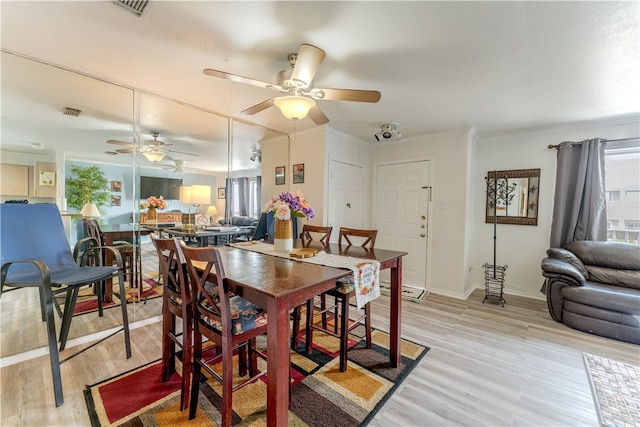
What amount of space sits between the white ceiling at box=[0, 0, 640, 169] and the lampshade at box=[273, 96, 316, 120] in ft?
1.12

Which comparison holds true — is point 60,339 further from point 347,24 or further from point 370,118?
point 370,118

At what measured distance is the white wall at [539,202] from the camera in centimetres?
351

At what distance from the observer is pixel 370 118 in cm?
327

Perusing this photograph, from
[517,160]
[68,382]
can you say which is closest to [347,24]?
[68,382]

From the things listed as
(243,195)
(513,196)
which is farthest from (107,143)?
(513,196)

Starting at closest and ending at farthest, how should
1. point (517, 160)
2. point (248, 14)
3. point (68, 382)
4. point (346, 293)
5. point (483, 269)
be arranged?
1. point (248, 14)
2. point (68, 382)
3. point (346, 293)
4. point (517, 160)
5. point (483, 269)

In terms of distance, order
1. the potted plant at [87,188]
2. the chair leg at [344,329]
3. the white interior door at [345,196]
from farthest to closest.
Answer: the white interior door at [345,196]
the potted plant at [87,188]
the chair leg at [344,329]

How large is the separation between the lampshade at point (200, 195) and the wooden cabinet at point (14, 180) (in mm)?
1299

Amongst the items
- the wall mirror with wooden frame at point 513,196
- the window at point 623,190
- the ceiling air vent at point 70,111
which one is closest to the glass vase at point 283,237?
the ceiling air vent at point 70,111

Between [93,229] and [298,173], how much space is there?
246 cm

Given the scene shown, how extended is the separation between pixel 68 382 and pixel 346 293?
6.49 feet

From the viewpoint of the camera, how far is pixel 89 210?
252cm

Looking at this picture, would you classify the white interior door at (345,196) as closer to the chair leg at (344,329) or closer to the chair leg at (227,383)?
the chair leg at (344,329)

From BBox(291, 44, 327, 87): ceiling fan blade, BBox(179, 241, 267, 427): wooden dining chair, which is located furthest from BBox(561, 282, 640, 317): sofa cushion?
BBox(291, 44, 327, 87): ceiling fan blade
